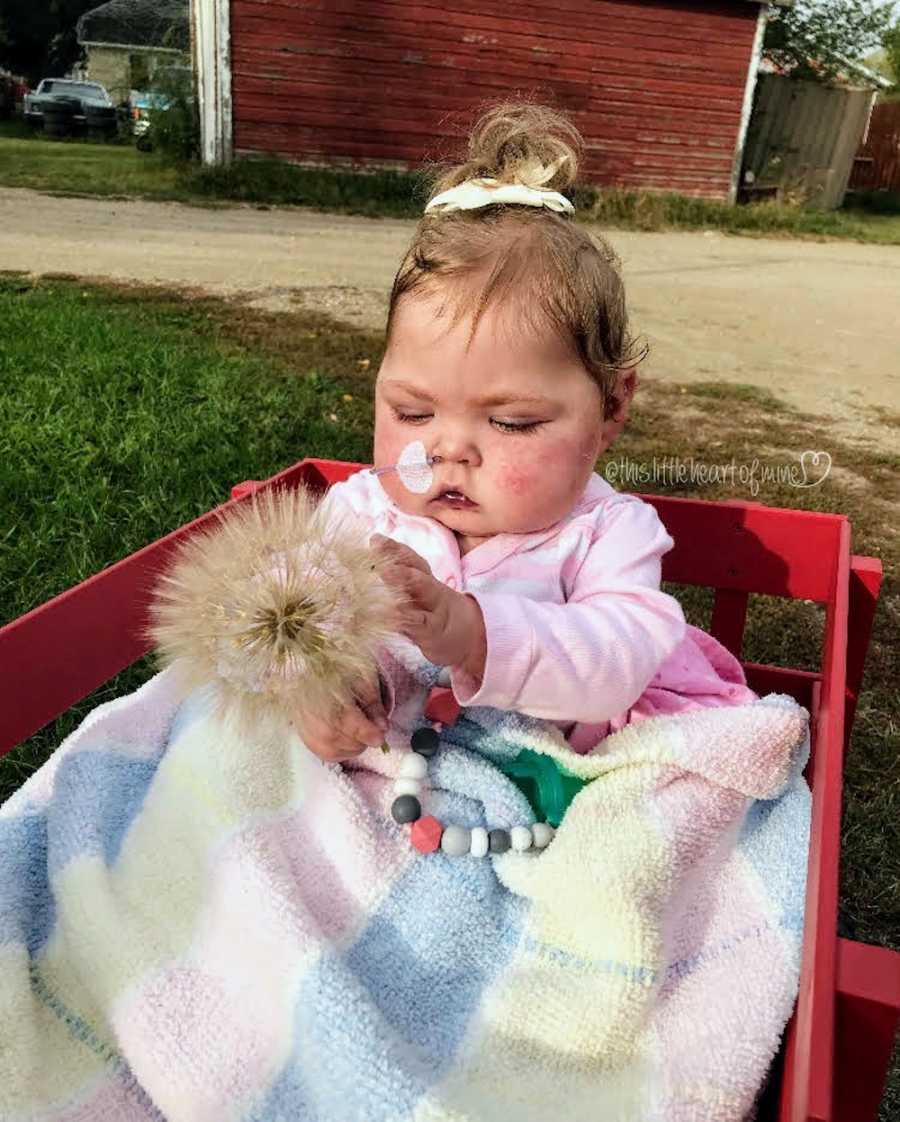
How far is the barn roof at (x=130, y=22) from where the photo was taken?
26172 mm

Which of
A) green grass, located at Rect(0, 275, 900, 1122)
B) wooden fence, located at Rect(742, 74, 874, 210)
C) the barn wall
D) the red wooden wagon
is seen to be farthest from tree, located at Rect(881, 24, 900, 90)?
the red wooden wagon

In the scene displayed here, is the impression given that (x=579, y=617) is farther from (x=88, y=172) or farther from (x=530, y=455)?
(x=88, y=172)

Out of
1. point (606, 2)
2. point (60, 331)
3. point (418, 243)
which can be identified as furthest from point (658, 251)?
point (418, 243)

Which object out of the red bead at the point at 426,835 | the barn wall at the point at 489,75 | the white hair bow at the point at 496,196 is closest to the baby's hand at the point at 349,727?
the red bead at the point at 426,835

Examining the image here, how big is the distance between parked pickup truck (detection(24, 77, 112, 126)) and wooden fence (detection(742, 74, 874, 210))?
48.7 feet

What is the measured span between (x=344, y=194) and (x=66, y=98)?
14924mm

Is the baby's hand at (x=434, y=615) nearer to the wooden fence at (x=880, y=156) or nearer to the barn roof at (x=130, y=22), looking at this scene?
the wooden fence at (x=880, y=156)

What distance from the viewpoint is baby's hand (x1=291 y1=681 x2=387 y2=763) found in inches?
46.5

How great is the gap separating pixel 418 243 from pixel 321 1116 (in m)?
1.11

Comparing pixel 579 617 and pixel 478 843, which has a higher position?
pixel 579 617

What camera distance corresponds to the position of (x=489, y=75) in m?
12.2

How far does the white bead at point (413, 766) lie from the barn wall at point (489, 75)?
1068cm

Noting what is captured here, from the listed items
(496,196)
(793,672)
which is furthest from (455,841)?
(793,672)

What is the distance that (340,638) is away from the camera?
1020 millimetres
